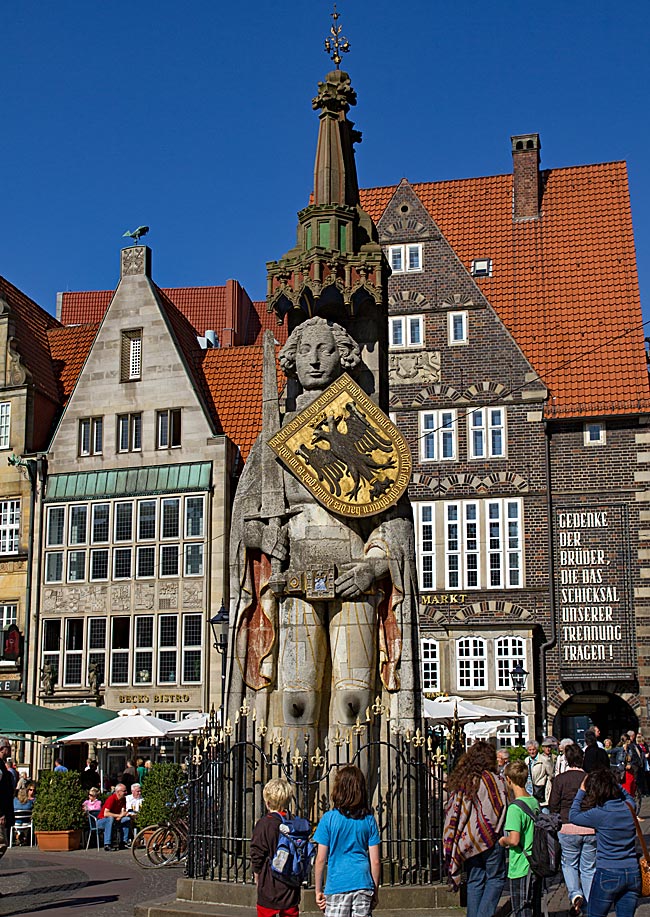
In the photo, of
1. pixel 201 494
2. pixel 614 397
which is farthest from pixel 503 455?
pixel 201 494

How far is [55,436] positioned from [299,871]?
25459 millimetres

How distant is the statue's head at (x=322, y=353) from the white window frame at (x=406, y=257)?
19691mm

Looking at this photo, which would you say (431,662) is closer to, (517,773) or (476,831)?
(517,773)

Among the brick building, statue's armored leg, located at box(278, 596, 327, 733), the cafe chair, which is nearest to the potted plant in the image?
the cafe chair

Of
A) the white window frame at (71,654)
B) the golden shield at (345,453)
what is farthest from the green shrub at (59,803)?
the white window frame at (71,654)

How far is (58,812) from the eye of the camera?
1755cm

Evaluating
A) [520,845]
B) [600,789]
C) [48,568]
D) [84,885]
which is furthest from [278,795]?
[48,568]

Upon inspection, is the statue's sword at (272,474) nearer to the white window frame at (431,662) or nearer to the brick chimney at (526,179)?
the white window frame at (431,662)

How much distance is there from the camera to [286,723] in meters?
10.2

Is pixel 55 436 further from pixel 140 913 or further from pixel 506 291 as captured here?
pixel 140 913

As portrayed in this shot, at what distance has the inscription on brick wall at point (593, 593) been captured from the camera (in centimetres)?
2702

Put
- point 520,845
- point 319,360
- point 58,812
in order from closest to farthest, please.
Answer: point 520,845, point 319,360, point 58,812

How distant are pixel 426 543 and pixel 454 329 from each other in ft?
16.7

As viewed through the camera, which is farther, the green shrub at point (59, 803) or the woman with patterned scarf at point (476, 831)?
the green shrub at point (59, 803)
